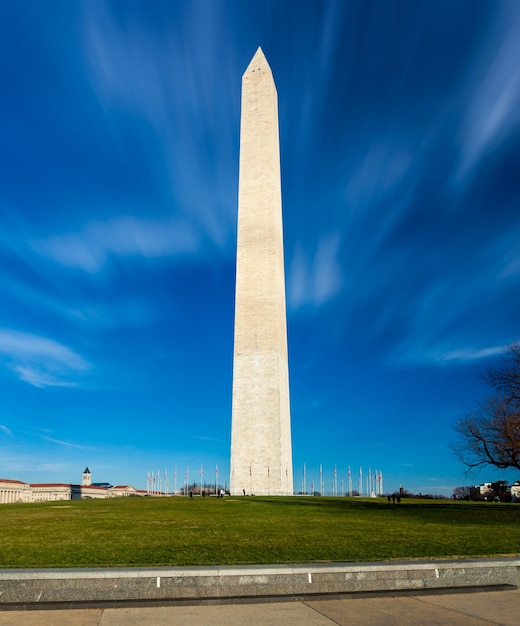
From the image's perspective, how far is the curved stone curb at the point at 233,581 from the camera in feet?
23.5

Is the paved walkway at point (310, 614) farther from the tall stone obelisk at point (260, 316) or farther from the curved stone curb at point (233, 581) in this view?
the tall stone obelisk at point (260, 316)

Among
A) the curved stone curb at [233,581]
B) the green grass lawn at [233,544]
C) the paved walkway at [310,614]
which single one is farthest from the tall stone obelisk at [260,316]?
the paved walkway at [310,614]

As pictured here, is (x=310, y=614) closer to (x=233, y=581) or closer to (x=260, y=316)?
(x=233, y=581)

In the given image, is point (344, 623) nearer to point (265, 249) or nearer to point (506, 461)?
point (506, 461)

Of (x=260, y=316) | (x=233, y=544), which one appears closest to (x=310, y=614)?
(x=233, y=544)

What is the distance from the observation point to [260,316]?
51375 millimetres

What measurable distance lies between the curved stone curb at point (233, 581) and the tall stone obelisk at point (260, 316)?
40.4 meters

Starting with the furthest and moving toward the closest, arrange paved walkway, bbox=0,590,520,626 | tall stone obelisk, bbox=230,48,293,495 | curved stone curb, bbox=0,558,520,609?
tall stone obelisk, bbox=230,48,293,495 < curved stone curb, bbox=0,558,520,609 < paved walkway, bbox=0,590,520,626

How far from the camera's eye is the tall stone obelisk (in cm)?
4841

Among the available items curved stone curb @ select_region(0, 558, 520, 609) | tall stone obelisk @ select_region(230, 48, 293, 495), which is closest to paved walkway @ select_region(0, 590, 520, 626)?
curved stone curb @ select_region(0, 558, 520, 609)

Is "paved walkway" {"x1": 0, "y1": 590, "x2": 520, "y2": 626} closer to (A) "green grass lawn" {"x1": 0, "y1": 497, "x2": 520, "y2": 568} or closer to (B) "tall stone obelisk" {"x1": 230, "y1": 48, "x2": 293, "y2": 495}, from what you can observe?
(A) "green grass lawn" {"x1": 0, "y1": 497, "x2": 520, "y2": 568}

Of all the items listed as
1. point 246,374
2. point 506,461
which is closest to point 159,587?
point 506,461

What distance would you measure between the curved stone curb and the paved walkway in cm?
41

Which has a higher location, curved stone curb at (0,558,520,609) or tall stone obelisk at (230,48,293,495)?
tall stone obelisk at (230,48,293,495)
